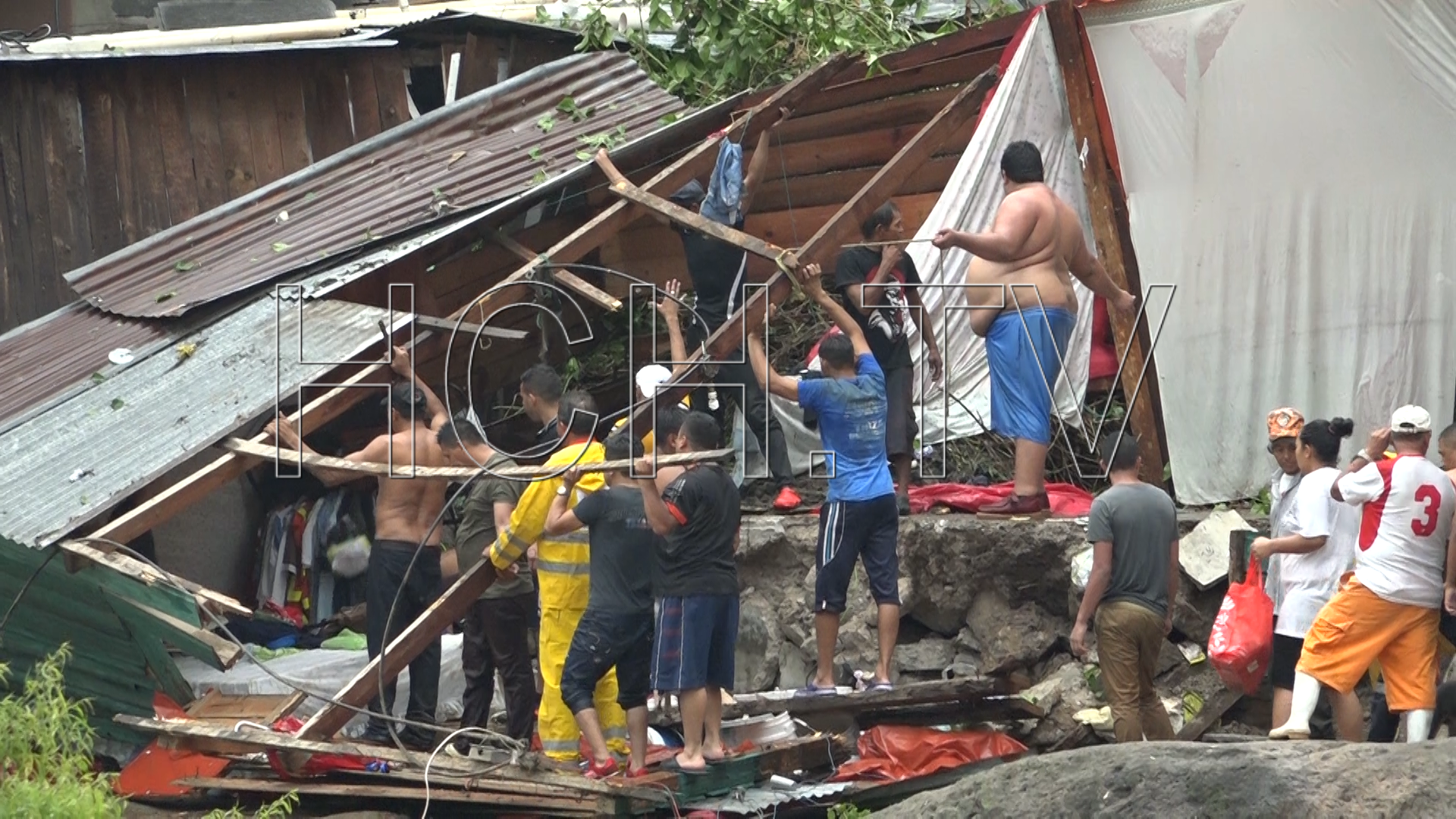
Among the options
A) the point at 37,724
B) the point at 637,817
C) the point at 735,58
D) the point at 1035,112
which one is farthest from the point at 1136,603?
the point at 735,58

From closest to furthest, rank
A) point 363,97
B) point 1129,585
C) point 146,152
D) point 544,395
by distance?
point 1129,585, point 544,395, point 146,152, point 363,97

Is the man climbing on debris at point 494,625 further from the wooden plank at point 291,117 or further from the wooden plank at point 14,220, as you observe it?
the wooden plank at point 14,220

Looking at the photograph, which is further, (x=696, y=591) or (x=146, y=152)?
(x=146, y=152)

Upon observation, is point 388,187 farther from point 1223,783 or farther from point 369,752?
point 1223,783

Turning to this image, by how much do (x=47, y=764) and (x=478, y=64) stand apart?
7187 millimetres

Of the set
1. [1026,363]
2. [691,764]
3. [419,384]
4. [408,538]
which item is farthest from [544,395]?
[1026,363]

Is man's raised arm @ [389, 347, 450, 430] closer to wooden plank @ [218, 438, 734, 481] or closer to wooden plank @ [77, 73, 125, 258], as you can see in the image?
wooden plank @ [218, 438, 734, 481]

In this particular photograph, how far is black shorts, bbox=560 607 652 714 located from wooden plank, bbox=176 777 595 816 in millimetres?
422

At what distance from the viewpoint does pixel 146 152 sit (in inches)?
454

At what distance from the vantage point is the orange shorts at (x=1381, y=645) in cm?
692

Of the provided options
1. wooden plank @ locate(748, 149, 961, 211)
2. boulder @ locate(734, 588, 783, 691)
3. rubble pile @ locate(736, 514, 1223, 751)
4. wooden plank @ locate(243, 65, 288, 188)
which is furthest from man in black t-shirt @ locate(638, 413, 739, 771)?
wooden plank @ locate(243, 65, 288, 188)

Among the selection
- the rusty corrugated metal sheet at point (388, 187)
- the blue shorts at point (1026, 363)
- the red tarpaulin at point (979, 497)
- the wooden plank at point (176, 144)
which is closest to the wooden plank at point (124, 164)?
the wooden plank at point (176, 144)

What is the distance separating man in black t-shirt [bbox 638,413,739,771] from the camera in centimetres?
747

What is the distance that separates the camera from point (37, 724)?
641 centimetres
